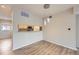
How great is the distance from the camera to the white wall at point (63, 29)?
4.99m

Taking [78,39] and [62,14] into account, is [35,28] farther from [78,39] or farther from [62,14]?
[78,39]

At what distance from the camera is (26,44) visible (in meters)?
5.68

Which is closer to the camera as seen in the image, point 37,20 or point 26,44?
point 26,44

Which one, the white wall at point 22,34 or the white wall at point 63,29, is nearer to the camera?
the white wall at point 22,34

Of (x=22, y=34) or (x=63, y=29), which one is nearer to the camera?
(x=22, y=34)

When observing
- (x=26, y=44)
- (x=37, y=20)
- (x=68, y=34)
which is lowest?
(x=26, y=44)

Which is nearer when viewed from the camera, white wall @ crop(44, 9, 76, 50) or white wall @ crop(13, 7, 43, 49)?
white wall @ crop(13, 7, 43, 49)

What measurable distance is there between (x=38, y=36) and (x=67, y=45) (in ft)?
7.98

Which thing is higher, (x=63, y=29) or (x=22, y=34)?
(x=63, y=29)

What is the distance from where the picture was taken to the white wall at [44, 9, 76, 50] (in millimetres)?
4992

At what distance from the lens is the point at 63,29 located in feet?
18.2
